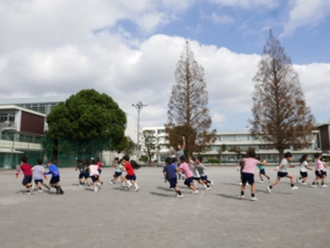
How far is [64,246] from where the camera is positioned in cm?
419

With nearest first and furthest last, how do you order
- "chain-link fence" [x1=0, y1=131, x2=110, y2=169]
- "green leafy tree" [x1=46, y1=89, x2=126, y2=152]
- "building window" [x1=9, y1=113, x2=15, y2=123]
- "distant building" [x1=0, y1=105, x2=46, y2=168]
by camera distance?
"distant building" [x1=0, y1=105, x2=46, y2=168] < "chain-link fence" [x1=0, y1=131, x2=110, y2=169] < "green leafy tree" [x1=46, y1=89, x2=126, y2=152] < "building window" [x1=9, y1=113, x2=15, y2=123]

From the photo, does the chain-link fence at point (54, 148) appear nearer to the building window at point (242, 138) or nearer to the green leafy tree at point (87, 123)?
the green leafy tree at point (87, 123)

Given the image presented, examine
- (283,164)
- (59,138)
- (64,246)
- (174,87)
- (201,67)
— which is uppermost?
(201,67)

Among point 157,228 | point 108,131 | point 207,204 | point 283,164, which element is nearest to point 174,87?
point 108,131

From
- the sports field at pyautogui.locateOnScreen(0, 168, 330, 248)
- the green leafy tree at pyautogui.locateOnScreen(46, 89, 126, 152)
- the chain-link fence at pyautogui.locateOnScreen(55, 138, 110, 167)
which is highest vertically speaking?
the green leafy tree at pyautogui.locateOnScreen(46, 89, 126, 152)

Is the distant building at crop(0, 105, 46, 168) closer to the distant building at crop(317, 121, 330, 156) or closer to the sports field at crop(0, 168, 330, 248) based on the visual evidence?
the sports field at crop(0, 168, 330, 248)

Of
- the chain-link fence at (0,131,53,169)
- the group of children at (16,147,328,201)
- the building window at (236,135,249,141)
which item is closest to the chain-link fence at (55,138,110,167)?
the chain-link fence at (0,131,53,169)

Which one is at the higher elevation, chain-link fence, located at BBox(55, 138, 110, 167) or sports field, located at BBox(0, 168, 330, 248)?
chain-link fence, located at BBox(55, 138, 110, 167)

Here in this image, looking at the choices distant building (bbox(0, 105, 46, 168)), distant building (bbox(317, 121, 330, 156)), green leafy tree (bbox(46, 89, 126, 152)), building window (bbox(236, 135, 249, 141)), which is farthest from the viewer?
building window (bbox(236, 135, 249, 141))

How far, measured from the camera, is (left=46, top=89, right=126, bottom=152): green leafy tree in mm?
40969

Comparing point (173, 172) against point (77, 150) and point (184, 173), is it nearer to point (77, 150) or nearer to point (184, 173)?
point (184, 173)

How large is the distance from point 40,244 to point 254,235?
11.2ft

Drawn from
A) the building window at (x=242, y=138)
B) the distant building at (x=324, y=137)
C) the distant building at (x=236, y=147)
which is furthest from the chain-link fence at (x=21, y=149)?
the distant building at (x=324, y=137)

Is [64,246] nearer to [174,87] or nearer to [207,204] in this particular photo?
[207,204]
